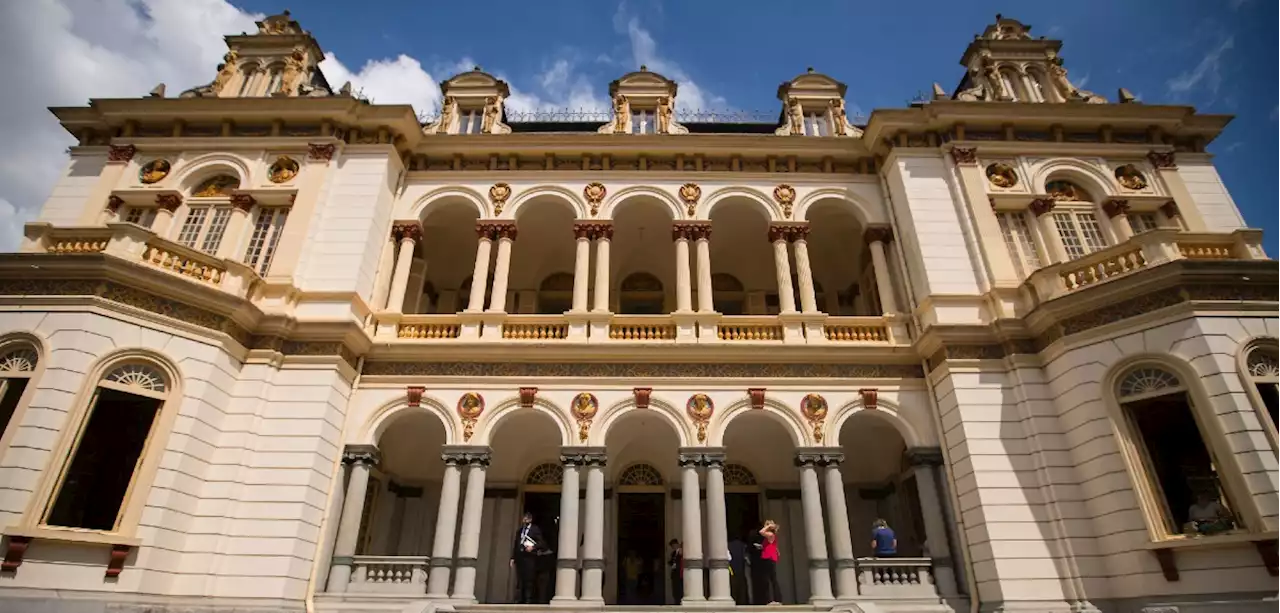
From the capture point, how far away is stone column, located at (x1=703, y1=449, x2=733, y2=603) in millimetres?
13023

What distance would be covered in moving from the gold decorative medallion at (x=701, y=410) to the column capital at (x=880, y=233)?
264 inches

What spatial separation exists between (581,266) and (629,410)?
13.9 ft

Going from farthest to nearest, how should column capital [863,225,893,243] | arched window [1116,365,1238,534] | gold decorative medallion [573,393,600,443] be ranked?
column capital [863,225,893,243], gold decorative medallion [573,393,600,443], arched window [1116,365,1238,534]

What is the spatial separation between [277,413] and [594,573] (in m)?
7.43

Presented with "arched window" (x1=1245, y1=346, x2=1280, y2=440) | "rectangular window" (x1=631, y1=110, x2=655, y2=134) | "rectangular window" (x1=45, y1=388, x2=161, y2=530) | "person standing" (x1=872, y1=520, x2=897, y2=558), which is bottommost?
"person standing" (x1=872, y1=520, x2=897, y2=558)

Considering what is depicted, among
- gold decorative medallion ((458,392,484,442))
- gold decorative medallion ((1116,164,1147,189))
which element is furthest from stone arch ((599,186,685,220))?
gold decorative medallion ((1116,164,1147,189))

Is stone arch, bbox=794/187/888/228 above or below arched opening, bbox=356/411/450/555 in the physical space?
above

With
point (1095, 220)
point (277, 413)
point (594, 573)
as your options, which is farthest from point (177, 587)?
point (1095, 220)

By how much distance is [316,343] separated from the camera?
14219mm

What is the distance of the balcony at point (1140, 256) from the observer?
12820 millimetres

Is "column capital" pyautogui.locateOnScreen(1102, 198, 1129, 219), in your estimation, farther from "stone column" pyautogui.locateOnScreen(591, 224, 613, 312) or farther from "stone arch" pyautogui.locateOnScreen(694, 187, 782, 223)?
"stone column" pyautogui.locateOnScreen(591, 224, 613, 312)

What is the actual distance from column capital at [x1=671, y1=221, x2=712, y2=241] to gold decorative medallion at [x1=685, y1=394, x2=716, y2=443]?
472cm

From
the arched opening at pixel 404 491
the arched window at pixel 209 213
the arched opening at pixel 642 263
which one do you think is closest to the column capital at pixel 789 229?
the arched opening at pixel 642 263

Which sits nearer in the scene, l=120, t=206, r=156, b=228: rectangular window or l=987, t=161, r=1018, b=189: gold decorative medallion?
l=120, t=206, r=156, b=228: rectangular window
